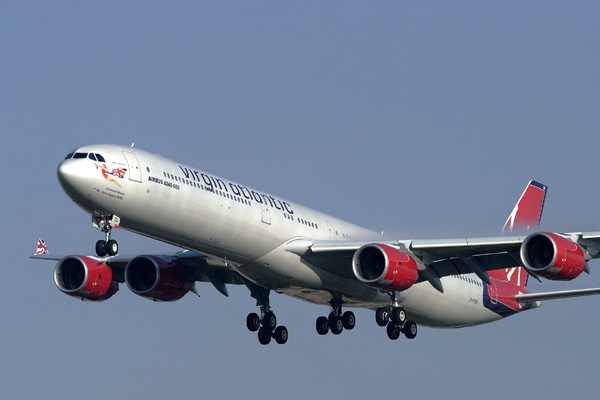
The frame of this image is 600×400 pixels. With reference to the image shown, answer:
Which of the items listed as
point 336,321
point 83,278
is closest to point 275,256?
A: point 336,321

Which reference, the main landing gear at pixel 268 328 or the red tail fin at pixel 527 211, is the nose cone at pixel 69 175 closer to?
the main landing gear at pixel 268 328

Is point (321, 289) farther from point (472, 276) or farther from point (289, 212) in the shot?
point (472, 276)

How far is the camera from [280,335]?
55594mm

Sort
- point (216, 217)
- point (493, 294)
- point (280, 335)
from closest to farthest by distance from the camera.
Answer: point (216, 217) < point (280, 335) < point (493, 294)

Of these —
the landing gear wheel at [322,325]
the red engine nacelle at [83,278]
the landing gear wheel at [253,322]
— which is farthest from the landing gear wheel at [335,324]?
the red engine nacelle at [83,278]

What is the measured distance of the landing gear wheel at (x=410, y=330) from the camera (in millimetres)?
55844

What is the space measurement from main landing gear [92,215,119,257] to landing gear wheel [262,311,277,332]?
521 inches

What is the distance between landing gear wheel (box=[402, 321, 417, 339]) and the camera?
55.8m

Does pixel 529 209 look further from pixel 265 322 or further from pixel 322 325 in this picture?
pixel 265 322

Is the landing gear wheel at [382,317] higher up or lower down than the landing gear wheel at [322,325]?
higher up

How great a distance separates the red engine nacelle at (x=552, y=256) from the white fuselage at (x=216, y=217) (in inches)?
351

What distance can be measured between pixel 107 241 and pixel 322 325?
48.9ft

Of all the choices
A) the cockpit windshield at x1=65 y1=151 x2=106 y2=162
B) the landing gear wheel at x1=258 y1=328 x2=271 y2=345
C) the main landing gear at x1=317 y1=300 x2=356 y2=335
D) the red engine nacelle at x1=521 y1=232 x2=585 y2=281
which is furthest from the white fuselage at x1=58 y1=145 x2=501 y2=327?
the red engine nacelle at x1=521 y1=232 x2=585 y2=281

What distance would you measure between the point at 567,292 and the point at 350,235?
428 inches
